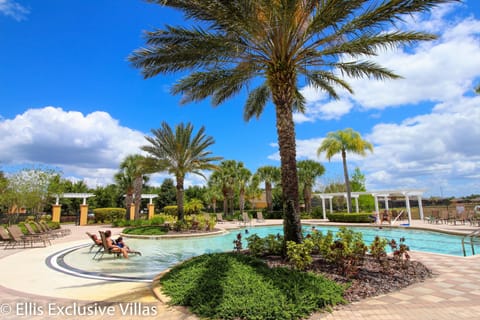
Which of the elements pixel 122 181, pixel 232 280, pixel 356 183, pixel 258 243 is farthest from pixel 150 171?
pixel 356 183

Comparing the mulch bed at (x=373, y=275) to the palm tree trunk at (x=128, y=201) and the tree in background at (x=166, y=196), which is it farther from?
the tree in background at (x=166, y=196)

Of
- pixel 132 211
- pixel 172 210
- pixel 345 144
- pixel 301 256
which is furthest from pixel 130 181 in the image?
pixel 301 256

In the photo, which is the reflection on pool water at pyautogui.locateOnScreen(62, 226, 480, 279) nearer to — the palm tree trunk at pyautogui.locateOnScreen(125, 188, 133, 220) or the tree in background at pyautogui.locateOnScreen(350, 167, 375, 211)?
the palm tree trunk at pyautogui.locateOnScreen(125, 188, 133, 220)

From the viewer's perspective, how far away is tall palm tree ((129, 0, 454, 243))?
239 inches

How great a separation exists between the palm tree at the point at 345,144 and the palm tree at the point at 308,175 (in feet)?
25.9

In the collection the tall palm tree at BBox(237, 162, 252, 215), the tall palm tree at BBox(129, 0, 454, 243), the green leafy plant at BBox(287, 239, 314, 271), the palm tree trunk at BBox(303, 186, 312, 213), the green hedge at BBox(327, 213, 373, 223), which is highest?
the tall palm tree at BBox(129, 0, 454, 243)

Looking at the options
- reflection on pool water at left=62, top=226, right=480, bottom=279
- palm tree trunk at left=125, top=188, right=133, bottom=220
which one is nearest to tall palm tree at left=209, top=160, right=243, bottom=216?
palm tree trunk at left=125, top=188, right=133, bottom=220

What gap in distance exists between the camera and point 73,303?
4.67 metres

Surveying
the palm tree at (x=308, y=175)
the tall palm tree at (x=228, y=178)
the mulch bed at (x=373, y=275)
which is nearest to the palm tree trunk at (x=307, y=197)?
the palm tree at (x=308, y=175)

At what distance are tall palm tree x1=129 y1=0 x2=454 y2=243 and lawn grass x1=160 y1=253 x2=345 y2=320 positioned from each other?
1.98 metres

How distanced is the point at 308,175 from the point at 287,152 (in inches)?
1072

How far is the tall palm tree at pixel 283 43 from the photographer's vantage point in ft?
19.9

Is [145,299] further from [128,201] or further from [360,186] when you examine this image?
[360,186]

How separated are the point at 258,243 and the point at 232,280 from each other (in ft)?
8.55
